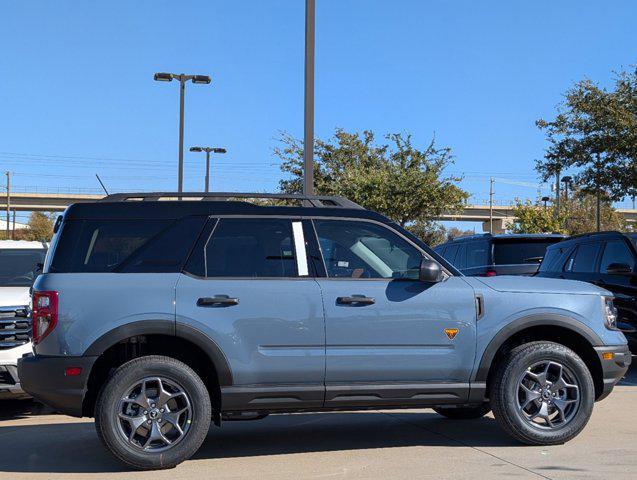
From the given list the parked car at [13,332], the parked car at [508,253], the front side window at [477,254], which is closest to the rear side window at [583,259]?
the parked car at [508,253]

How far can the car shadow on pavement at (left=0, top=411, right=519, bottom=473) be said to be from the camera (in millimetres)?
6297

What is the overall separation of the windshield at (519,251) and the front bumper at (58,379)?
9675mm

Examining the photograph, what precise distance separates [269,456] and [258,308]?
1.27m

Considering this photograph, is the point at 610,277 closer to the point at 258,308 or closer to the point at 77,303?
the point at 258,308

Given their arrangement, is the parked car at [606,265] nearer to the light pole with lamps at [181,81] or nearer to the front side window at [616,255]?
the front side window at [616,255]

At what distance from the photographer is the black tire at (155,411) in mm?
5672

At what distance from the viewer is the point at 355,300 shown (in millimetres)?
6039

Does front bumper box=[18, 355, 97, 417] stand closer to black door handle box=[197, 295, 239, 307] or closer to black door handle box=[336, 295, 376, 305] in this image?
black door handle box=[197, 295, 239, 307]

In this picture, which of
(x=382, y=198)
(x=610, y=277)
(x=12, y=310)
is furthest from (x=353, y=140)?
(x=12, y=310)

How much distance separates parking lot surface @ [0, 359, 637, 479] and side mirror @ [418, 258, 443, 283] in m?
1.36

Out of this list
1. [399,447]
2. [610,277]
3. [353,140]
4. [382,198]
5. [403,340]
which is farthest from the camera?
[353,140]

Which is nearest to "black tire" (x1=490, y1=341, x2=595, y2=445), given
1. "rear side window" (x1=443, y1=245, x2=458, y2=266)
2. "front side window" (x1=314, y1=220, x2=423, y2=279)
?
"front side window" (x1=314, y1=220, x2=423, y2=279)

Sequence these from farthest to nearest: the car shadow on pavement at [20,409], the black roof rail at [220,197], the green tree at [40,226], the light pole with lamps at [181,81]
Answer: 1. the green tree at [40,226]
2. the light pole with lamps at [181,81]
3. the car shadow on pavement at [20,409]
4. the black roof rail at [220,197]

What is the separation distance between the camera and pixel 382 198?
30391 millimetres
